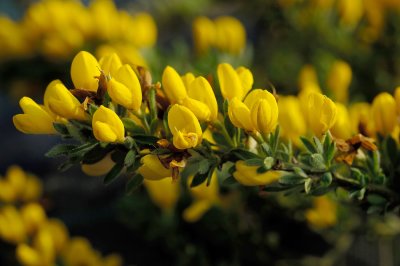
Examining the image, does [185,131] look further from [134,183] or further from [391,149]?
[391,149]

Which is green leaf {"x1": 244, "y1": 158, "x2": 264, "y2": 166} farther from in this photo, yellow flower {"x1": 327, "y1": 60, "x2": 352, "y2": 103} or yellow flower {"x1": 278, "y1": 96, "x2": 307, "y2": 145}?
yellow flower {"x1": 327, "y1": 60, "x2": 352, "y2": 103}

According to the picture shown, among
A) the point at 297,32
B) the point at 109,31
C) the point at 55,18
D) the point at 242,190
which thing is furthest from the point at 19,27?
the point at 242,190

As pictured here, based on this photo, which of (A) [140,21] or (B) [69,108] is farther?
(A) [140,21]

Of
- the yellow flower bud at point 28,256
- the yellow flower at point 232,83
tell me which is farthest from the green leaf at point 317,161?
the yellow flower bud at point 28,256

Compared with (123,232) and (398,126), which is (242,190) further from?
(123,232)

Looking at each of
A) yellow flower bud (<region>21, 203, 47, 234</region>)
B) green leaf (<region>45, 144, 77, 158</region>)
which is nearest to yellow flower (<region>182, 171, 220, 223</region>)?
yellow flower bud (<region>21, 203, 47, 234</region>)
